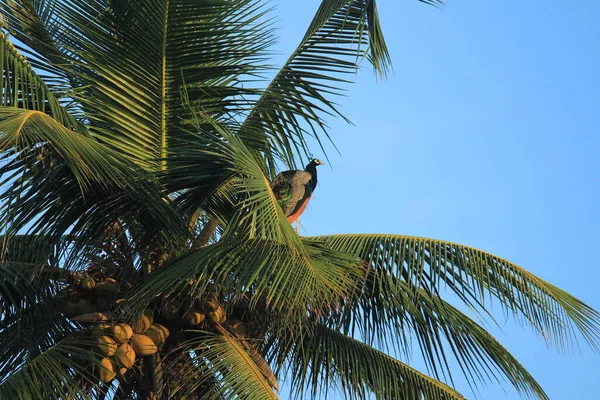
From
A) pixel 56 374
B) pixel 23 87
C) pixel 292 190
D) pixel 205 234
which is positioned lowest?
pixel 56 374

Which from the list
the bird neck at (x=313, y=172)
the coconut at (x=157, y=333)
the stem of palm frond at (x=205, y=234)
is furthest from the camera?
the bird neck at (x=313, y=172)

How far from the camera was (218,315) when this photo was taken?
7.04 m

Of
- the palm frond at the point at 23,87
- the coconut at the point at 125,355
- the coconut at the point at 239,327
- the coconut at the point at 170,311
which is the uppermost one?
the palm frond at the point at 23,87

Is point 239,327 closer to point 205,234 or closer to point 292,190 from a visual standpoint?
point 205,234

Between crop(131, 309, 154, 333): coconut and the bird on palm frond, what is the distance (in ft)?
3.71

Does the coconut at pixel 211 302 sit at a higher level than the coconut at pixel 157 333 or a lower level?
higher

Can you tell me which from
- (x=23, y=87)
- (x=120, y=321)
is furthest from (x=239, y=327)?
(x=23, y=87)

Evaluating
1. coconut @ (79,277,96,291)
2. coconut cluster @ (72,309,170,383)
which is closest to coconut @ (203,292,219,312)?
coconut cluster @ (72,309,170,383)

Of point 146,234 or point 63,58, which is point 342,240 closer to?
point 146,234

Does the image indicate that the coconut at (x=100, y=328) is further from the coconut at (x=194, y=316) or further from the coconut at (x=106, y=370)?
the coconut at (x=194, y=316)

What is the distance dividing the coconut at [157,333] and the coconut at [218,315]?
1.05ft

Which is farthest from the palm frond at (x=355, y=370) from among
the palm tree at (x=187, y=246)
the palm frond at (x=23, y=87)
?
the palm frond at (x=23, y=87)

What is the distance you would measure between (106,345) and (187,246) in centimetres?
88

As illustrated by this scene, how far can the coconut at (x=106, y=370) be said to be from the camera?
6625 mm
